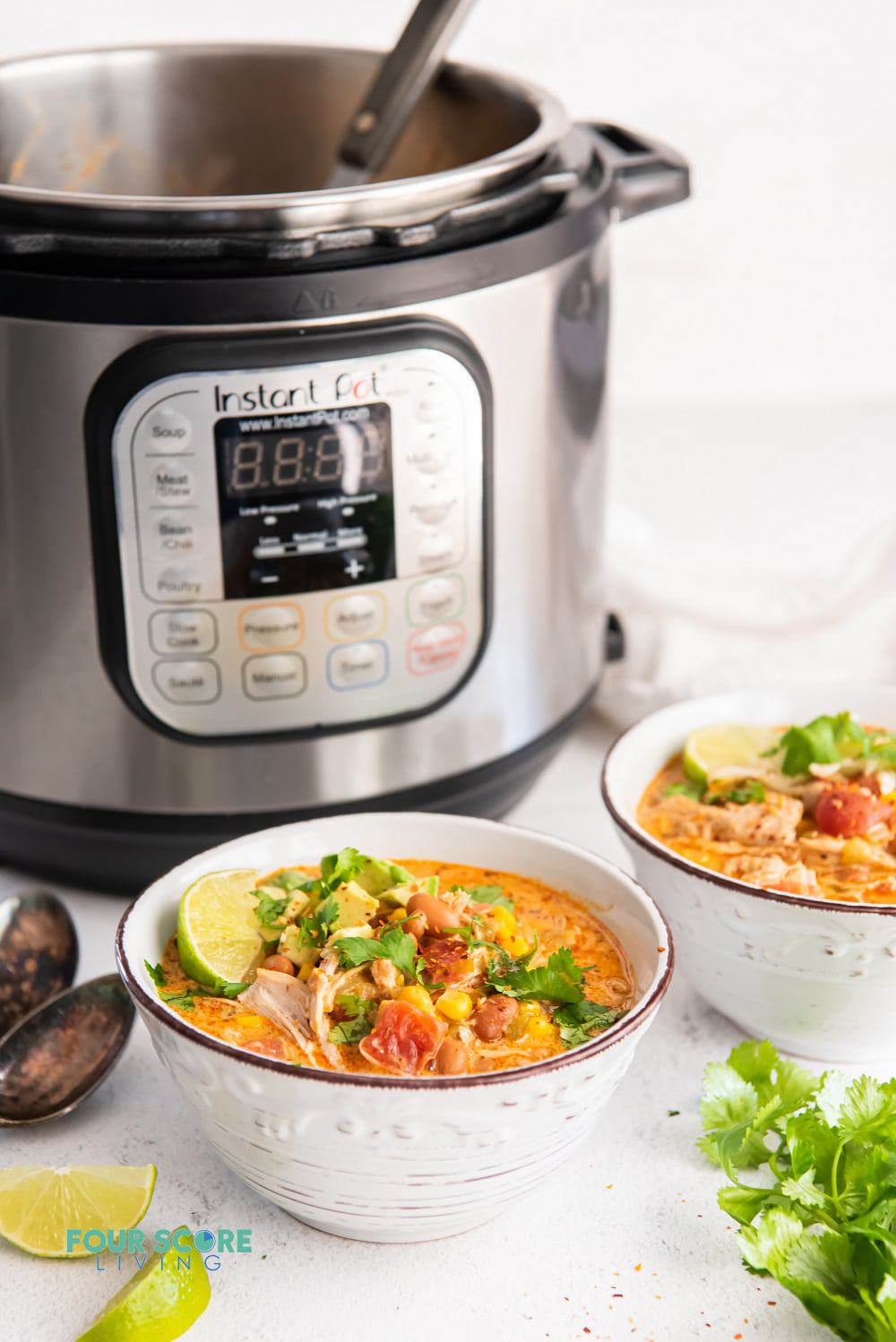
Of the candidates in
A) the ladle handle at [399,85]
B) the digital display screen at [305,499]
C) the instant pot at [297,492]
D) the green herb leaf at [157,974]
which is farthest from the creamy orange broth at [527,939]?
the ladle handle at [399,85]

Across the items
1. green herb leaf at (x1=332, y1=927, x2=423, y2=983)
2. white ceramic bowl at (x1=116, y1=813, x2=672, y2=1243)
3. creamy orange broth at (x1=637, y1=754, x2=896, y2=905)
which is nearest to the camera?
white ceramic bowl at (x1=116, y1=813, x2=672, y2=1243)

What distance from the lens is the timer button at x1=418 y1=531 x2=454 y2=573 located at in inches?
45.3

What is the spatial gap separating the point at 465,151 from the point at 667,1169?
2.88ft

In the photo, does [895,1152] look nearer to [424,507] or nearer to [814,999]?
[814,999]

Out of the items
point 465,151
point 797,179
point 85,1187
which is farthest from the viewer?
point 797,179

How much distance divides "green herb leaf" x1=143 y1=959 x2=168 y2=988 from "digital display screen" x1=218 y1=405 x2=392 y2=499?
318 mm

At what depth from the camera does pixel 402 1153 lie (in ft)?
2.70

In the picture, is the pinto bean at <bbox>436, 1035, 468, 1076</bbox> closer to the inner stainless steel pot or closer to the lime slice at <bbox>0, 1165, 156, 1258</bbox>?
the lime slice at <bbox>0, 1165, 156, 1258</bbox>

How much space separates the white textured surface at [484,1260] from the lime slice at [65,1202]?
0.04 ft

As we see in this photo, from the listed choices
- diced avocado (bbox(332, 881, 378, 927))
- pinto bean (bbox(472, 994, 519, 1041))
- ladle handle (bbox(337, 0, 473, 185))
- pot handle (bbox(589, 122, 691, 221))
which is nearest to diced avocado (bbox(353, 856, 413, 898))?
diced avocado (bbox(332, 881, 378, 927))

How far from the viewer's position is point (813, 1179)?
89 cm

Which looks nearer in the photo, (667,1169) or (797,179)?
(667,1169)

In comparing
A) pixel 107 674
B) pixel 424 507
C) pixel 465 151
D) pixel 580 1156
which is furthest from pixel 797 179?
pixel 580 1156

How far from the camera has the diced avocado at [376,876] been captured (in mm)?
994
